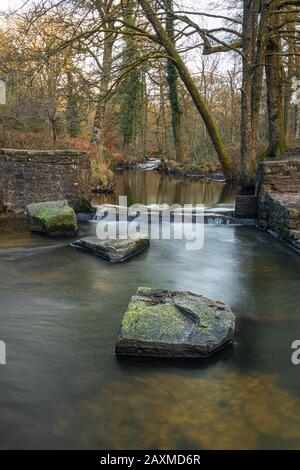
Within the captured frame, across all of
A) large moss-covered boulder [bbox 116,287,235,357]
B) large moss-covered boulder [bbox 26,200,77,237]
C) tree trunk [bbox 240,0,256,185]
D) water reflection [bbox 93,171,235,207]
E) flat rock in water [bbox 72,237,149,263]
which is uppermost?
tree trunk [bbox 240,0,256,185]

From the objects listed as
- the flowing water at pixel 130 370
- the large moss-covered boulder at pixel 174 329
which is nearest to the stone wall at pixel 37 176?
the flowing water at pixel 130 370

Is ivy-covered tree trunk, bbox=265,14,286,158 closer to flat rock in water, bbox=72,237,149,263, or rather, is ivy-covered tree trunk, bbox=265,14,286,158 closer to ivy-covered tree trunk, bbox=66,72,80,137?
ivy-covered tree trunk, bbox=66,72,80,137

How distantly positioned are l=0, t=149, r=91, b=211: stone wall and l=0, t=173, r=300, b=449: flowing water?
447cm

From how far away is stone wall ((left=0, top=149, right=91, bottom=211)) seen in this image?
1145cm

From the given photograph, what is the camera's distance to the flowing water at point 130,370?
10.2ft

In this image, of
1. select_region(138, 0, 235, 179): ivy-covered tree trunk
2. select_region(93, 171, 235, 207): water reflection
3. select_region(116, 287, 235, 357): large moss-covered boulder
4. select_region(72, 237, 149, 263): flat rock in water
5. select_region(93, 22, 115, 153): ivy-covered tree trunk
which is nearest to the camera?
select_region(116, 287, 235, 357): large moss-covered boulder

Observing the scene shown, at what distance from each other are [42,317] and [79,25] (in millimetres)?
10336

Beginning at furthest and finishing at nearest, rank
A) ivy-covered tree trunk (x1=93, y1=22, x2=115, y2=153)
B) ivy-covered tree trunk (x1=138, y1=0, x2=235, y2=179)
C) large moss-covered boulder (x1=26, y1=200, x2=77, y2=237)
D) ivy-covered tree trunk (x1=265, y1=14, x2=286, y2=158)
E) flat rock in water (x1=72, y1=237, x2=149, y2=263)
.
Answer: ivy-covered tree trunk (x1=138, y1=0, x2=235, y2=179), ivy-covered tree trunk (x1=265, y1=14, x2=286, y2=158), ivy-covered tree trunk (x1=93, y1=22, x2=115, y2=153), large moss-covered boulder (x1=26, y1=200, x2=77, y2=237), flat rock in water (x1=72, y1=237, x2=149, y2=263)

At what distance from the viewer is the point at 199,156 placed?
30.0 meters

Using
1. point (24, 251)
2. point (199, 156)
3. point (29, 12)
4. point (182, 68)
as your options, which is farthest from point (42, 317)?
point (199, 156)

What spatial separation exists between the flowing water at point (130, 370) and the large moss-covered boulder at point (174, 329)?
12cm

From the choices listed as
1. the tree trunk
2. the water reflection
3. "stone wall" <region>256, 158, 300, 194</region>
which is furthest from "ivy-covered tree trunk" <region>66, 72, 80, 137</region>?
"stone wall" <region>256, 158, 300, 194</region>

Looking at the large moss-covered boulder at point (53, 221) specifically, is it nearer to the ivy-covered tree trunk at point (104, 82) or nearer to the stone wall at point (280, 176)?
the stone wall at point (280, 176)

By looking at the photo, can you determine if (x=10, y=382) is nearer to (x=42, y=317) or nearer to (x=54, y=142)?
(x=42, y=317)
